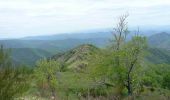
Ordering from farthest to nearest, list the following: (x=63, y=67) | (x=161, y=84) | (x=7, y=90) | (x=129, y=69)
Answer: (x=63, y=67), (x=161, y=84), (x=129, y=69), (x=7, y=90)

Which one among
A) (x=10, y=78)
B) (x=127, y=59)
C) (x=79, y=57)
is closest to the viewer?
(x=10, y=78)

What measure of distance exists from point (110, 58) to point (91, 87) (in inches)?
476

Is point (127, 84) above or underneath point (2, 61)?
underneath

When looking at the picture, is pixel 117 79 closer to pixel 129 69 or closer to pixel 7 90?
pixel 129 69

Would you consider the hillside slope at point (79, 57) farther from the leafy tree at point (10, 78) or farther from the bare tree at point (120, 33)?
the leafy tree at point (10, 78)

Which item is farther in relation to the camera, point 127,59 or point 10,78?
point 127,59

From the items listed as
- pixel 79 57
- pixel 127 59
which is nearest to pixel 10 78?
pixel 127 59

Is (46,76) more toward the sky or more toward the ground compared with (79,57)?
more toward the sky

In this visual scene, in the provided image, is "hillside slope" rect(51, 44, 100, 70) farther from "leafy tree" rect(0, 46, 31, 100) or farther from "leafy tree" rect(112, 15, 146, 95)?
"leafy tree" rect(0, 46, 31, 100)

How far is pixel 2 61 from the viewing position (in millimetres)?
13570

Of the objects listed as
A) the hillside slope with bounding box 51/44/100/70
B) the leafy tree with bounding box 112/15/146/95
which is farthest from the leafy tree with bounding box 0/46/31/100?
the hillside slope with bounding box 51/44/100/70

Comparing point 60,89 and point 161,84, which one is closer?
point 60,89

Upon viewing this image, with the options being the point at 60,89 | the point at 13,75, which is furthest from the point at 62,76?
the point at 13,75

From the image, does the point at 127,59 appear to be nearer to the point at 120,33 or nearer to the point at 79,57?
the point at 120,33
